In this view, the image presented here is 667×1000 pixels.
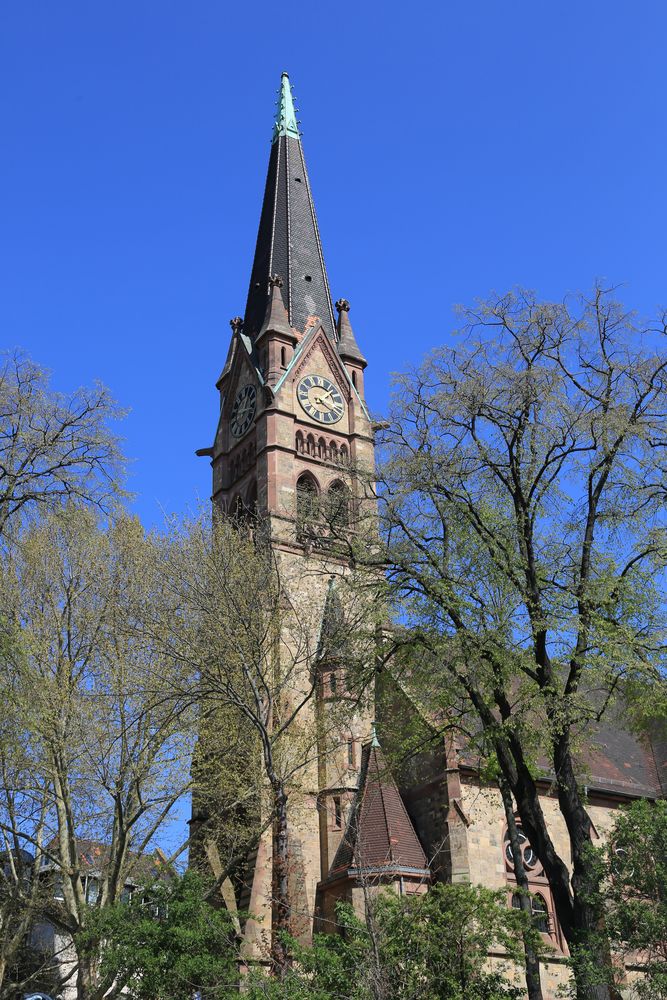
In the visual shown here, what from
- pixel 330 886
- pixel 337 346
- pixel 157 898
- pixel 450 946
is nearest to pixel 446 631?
pixel 450 946

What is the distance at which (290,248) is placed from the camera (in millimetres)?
43094

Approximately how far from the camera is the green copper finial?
4781cm

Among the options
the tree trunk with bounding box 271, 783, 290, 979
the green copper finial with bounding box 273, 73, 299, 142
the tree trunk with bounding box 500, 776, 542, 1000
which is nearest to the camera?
the tree trunk with bounding box 500, 776, 542, 1000

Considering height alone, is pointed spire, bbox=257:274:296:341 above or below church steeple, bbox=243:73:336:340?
below

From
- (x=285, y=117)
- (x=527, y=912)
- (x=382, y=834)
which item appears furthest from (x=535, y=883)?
(x=285, y=117)

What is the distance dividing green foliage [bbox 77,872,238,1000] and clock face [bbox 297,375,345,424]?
22.9 metres

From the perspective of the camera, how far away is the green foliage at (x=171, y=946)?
15.3 m

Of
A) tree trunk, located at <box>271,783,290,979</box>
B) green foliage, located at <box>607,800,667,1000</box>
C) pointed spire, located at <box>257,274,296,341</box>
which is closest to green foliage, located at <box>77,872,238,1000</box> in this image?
tree trunk, located at <box>271,783,290,979</box>

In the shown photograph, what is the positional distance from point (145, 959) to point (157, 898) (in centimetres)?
200

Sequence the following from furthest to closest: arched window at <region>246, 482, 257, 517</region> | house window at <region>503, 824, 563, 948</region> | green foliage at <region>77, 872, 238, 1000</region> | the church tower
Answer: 1. arched window at <region>246, 482, 257, 517</region>
2. the church tower
3. house window at <region>503, 824, 563, 948</region>
4. green foliage at <region>77, 872, 238, 1000</region>

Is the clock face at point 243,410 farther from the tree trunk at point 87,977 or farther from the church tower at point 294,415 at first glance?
the tree trunk at point 87,977

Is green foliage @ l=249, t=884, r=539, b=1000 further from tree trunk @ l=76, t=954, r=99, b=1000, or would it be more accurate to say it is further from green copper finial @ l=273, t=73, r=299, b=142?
green copper finial @ l=273, t=73, r=299, b=142

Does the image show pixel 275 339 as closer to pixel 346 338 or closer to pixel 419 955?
pixel 346 338

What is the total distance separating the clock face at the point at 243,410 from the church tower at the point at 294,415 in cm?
5
